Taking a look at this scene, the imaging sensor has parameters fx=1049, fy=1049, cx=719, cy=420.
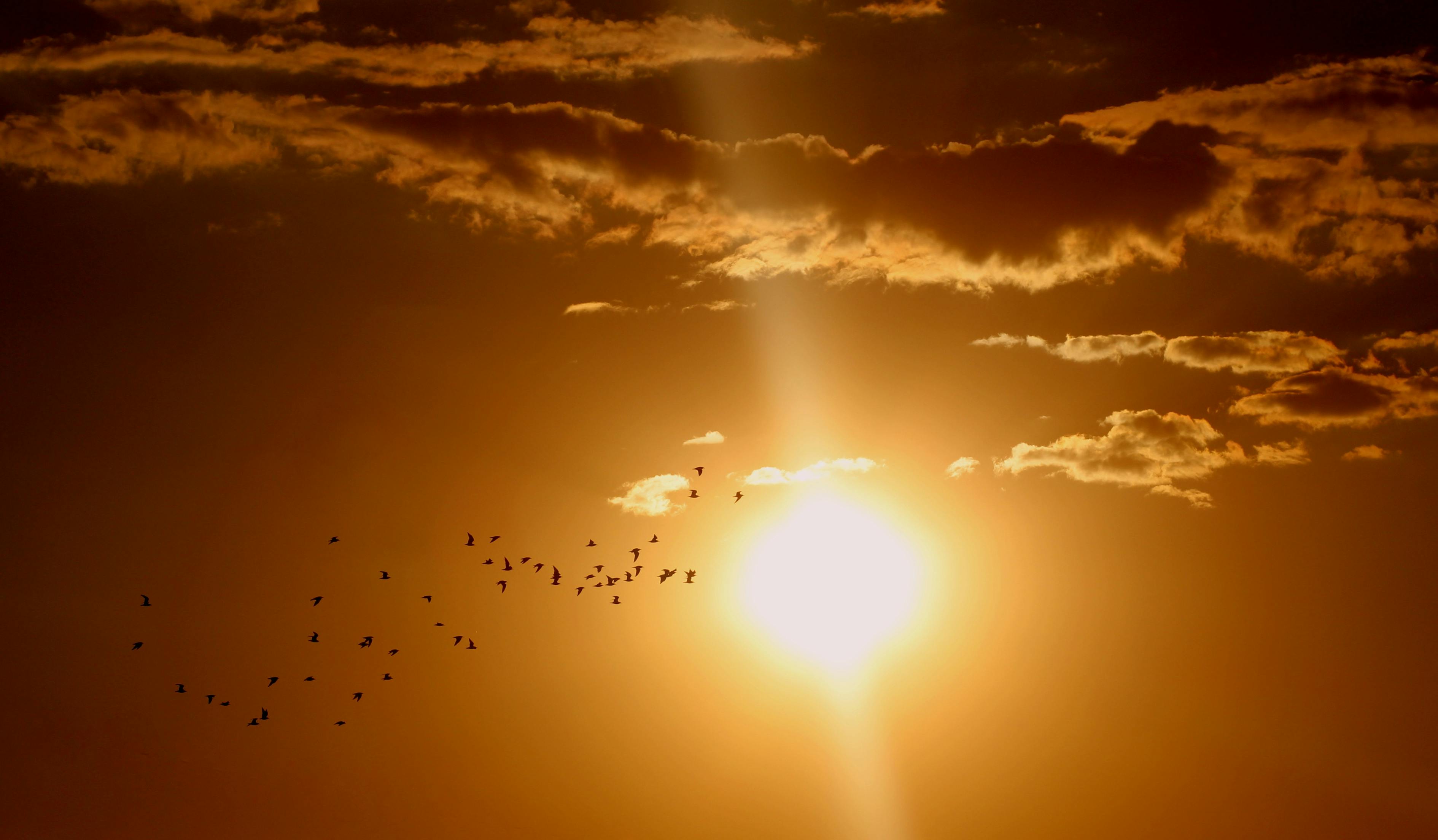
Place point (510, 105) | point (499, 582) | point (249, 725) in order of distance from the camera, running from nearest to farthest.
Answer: point (510, 105)
point (499, 582)
point (249, 725)

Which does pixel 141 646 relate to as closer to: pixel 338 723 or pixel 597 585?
pixel 338 723

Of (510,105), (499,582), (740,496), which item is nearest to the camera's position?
(510,105)

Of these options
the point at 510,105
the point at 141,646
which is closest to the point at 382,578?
the point at 141,646

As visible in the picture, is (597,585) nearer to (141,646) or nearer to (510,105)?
(510,105)

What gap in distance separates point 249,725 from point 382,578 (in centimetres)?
3081

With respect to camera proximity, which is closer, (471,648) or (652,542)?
(652,542)

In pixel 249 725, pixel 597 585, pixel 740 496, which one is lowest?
pixel 249 725

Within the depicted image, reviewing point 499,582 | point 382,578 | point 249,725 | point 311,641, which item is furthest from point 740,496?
point 249,725

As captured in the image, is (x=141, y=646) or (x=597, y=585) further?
(x=141, y=646)

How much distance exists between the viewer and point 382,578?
97750 mm

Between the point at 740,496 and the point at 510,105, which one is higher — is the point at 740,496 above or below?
below

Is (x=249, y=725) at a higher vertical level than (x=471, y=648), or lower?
lower

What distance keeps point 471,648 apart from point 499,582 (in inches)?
614

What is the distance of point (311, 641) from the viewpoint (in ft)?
311
